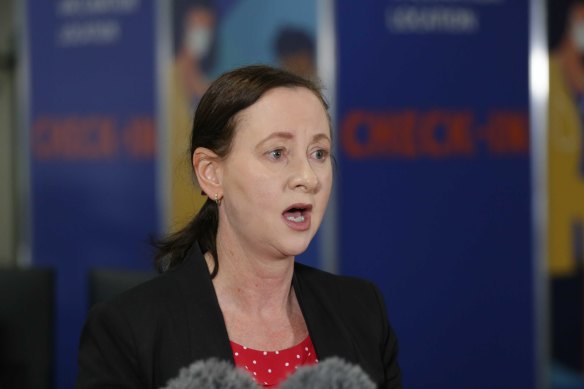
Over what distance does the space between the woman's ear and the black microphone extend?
31.2 inches

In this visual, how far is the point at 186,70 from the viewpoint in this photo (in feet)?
13.3

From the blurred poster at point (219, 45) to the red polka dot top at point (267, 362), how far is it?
2.02 m

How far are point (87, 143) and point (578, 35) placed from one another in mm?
2259

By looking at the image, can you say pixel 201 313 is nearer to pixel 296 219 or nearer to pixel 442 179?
pixel 296 219

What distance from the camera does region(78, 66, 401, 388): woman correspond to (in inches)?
57.0

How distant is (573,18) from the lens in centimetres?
387

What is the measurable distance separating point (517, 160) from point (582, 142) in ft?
0.98

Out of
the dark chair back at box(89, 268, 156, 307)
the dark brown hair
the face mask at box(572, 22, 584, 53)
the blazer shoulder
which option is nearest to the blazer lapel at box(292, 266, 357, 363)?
the blazer shoulder

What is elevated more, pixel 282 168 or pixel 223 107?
pixel 223 107

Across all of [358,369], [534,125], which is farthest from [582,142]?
[358,369]

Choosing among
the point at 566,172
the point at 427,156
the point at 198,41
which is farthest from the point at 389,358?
the point at 198,41

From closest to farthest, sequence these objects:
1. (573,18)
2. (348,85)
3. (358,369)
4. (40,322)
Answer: (358,369), (40,322), (348,85), (573,18)

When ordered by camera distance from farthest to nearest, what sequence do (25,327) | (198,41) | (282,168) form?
(198,41) → (25,327) → (282,168)

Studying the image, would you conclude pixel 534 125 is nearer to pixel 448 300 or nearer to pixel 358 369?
pixel 448 300
